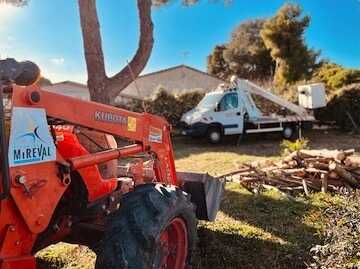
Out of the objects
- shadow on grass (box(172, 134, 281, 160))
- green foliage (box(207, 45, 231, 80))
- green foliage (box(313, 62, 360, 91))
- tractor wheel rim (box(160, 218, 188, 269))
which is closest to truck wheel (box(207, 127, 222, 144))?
shadow on grass (box(172, 134, 281, 160))

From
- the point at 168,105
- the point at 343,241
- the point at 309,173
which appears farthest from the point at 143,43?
the point at 343,241

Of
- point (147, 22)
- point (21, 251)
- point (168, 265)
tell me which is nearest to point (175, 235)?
point (168, 265)

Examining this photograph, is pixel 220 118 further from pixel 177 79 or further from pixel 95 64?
pixel 177 79

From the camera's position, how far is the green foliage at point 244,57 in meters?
39.8

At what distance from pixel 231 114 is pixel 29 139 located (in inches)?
564

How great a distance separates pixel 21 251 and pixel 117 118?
138cm

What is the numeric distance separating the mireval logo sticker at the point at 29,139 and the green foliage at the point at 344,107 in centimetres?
1760

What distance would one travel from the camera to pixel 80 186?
3490mm

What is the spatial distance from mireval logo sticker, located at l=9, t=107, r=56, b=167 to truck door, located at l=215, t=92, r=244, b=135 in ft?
45.8

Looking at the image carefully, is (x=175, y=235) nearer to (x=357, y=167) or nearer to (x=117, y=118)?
(x=117, y=118)

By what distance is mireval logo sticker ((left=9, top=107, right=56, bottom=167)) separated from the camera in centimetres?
260

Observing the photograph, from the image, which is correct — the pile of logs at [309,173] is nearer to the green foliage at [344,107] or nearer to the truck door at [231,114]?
the truck door at [231,114]

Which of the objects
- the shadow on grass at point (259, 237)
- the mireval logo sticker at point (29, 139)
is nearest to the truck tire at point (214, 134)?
the shadow on grass at point (259, 237)

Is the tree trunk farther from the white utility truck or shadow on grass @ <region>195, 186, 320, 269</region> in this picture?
shadow on grass @ <region>195, 186, 320, 269</region>
